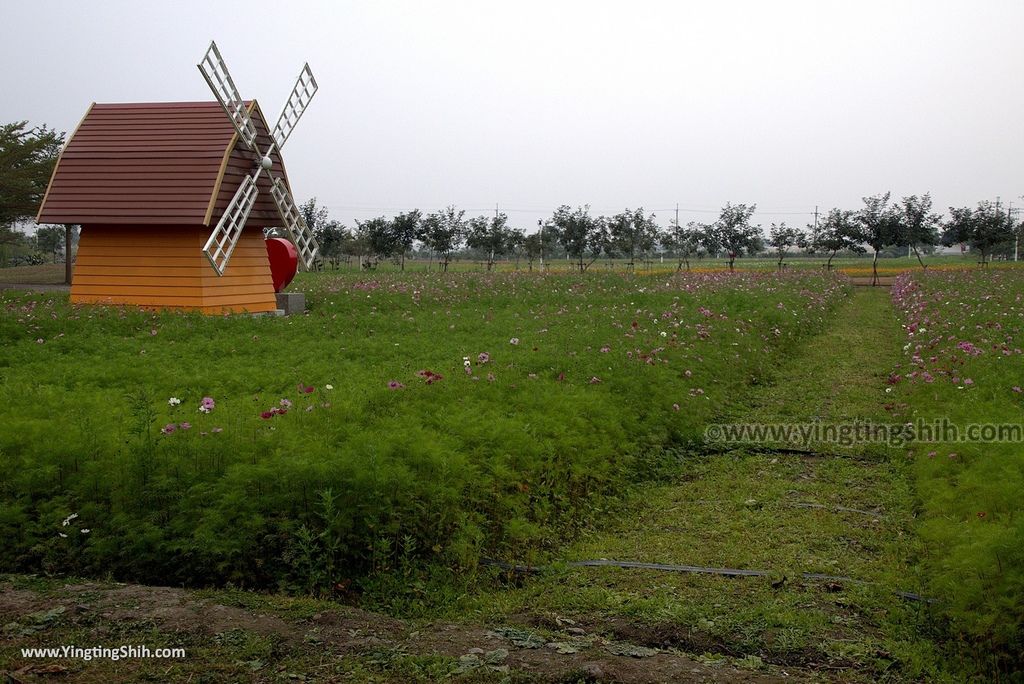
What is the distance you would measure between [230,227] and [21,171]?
29817mm

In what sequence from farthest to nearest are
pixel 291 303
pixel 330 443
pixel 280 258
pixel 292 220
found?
1. pixel 280 258
2. pixel 292 220
3. pixel 291 303
4. pixel 330 443

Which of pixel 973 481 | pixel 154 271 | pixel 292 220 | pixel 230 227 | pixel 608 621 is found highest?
pixel 292 220

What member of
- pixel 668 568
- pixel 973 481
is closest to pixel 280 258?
pixel 668 568

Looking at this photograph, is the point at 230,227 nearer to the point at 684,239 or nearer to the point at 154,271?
the point at 154,271

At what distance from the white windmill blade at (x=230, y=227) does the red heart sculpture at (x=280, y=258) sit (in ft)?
10.9

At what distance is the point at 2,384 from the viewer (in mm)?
10492

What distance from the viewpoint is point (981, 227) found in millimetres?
58750

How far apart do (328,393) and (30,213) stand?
1765 inches

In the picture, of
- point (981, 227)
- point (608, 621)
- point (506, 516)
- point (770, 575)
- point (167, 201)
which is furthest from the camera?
point (981, 227)

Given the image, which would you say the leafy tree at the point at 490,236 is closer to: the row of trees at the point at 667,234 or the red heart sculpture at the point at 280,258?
the row of trees at the point at 667,234

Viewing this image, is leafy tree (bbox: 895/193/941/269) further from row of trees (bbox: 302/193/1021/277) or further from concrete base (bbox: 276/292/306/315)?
concrete base (bbox: 276/292/306/315)

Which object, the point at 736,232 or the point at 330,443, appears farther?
the point at 736,232

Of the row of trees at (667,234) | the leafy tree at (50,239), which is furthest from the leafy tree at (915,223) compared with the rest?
the leafy tree at (50,239)

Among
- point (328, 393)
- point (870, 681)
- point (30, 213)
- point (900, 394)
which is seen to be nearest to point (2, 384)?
point (328, 393)
